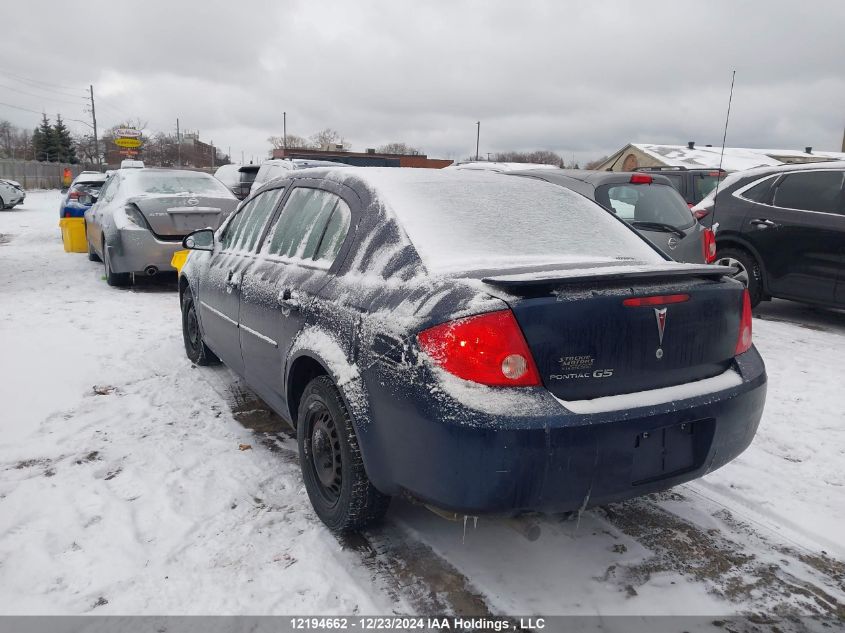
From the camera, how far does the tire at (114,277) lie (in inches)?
339

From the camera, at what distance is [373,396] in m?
2.37

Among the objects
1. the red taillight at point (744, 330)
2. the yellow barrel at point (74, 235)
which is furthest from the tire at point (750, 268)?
the yellow barrel at point (74, 235)

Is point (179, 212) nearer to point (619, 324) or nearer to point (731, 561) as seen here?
point (619, 324)

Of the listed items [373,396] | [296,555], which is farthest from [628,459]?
[296,555]

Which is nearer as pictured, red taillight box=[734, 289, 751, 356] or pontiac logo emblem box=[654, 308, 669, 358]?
pontiac logo emblem box=[654, 308, 669, 358]

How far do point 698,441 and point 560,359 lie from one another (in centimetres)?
72

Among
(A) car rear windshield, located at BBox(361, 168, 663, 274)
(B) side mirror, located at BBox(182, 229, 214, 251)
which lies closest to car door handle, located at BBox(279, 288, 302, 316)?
(A) car rear windshield, located at BBox(361, 168, 663, 274)

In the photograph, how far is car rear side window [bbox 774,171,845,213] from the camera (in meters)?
6.81

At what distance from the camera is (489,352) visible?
212cm

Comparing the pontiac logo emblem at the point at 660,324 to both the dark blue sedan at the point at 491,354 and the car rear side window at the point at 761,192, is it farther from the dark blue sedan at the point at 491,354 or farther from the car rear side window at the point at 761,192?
the car rear side window at the point at 761,192

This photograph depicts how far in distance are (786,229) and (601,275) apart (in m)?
6.03

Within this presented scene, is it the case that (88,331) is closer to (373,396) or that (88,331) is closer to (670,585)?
(373,396)

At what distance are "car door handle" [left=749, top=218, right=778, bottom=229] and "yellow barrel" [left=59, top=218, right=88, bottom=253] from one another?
11.1 m

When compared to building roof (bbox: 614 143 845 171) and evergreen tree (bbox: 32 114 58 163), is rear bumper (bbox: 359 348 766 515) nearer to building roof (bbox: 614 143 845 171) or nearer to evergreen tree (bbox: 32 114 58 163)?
building roof (bbox: 614 143 845 171)
